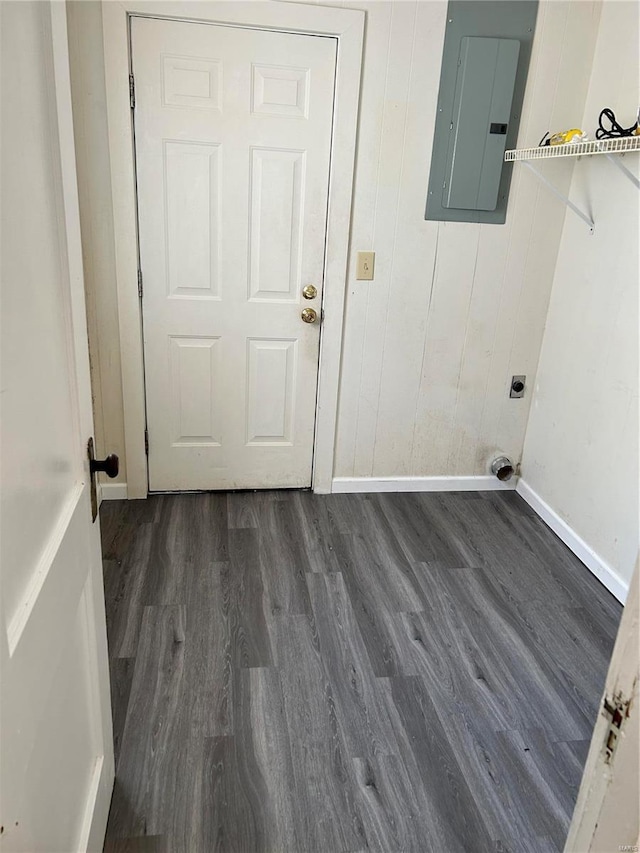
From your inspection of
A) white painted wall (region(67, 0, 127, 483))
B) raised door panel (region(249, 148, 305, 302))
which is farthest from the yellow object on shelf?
white painted wall (region(67, 0, 127, 483))

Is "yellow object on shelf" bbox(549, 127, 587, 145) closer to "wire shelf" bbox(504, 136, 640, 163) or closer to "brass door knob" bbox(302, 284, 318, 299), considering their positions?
"wire shelf" bbox(504, 136, 640, 163)

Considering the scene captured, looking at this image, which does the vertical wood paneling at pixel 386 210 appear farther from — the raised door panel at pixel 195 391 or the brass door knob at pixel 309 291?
the raised door panel at pixel 195 391

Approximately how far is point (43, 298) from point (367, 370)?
2.19m

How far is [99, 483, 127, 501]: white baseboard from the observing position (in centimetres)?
301

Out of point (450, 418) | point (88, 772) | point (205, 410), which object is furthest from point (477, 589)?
point (88, 772)

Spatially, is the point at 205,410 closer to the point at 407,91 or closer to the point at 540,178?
the point at 407,91

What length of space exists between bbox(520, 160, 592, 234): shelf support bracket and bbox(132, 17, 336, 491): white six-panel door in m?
0.89

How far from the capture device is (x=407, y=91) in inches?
105

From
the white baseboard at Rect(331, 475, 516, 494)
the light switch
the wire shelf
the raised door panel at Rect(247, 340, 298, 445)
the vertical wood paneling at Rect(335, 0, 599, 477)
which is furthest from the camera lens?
the white baseboard at Rect(331, 475, 516, 494)

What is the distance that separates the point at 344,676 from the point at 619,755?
1474 mm

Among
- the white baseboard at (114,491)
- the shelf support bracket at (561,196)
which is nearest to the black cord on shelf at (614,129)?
the shelf support bracket at (561,196)

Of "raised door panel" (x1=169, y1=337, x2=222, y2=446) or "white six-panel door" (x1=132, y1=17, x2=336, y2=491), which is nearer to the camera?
"white six-panel door" (x1=132, y1=17, x2=336, y2=491)

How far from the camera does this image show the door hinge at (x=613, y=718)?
2.11 ft

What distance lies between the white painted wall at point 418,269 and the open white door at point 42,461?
5.58ft
